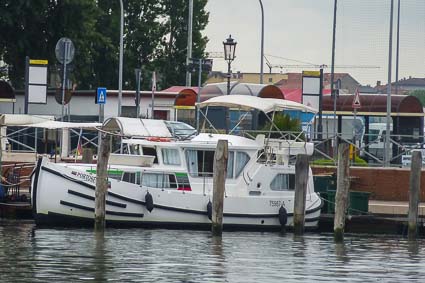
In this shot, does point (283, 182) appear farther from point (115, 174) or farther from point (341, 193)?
point (115, 174)

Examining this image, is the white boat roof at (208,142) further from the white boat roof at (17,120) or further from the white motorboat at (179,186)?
the white boat roof at (17,120)

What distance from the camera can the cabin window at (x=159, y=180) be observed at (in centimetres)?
4503

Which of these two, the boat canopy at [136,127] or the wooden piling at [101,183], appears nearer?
the wooden piling at [101,183]

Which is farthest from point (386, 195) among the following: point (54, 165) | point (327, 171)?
point (54, 165)

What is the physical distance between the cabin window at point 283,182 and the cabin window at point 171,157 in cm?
297

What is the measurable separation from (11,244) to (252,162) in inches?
408

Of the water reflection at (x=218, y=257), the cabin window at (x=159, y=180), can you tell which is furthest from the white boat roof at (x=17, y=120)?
the water reflection at (x=218, y=257)

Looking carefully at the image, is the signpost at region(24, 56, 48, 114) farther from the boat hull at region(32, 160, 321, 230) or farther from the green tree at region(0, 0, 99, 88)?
the green tree at region(0, 0, 99, 88)

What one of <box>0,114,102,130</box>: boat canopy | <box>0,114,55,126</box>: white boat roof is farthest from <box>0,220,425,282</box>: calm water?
<box>0,114,55,126</box>: white boat roof

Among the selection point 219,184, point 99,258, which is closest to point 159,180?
point 219,184

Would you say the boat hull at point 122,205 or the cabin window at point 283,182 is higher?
the cabin window at point 283,182

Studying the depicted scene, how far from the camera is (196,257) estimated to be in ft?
120

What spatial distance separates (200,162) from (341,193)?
18.3 ft

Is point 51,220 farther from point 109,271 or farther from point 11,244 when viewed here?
point 109,271
